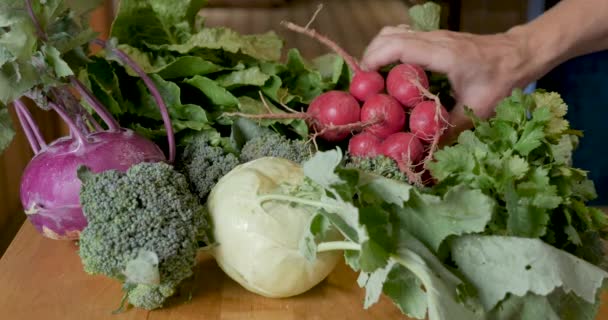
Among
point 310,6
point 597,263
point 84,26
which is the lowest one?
point 310,6

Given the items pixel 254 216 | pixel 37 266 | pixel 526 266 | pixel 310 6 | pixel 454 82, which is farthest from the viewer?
pixel 310 6

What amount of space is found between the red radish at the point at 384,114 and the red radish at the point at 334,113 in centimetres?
2

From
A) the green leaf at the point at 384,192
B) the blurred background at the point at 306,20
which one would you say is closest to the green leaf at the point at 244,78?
the green leaf at the point at 384,192

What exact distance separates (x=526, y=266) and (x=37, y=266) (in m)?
0.64

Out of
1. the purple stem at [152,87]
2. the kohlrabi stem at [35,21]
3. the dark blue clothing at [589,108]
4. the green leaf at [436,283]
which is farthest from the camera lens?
the dark blue clothing at [589,108]

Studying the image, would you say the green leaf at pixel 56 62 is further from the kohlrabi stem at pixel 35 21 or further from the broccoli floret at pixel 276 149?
the broccoli floret at pixel 276 149


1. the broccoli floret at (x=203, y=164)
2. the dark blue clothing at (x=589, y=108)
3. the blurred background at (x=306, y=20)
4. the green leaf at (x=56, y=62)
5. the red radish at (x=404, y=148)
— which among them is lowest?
the blurred background at (x=306, y=20)

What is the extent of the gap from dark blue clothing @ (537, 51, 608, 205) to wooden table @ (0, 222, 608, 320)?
0.82m

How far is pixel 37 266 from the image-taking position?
0.87m

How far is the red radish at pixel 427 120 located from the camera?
36.8 inches

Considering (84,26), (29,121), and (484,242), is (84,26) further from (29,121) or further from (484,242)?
→ (484,242)

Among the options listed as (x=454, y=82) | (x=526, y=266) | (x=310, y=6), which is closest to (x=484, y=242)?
(x=526, y=266)

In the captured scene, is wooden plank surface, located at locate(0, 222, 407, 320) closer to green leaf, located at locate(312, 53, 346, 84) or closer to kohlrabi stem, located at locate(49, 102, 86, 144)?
kohlrabi stem, located at locate(49, 102, 86, 144)

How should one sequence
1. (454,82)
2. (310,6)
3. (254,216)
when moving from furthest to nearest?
(310,6) → (454,82) → (254,216)
